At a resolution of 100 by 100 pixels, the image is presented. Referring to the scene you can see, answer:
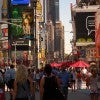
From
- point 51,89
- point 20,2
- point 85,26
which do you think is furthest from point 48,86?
point 20,2

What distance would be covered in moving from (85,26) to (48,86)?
60.9m

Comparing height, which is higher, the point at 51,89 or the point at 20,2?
the point at 51,89

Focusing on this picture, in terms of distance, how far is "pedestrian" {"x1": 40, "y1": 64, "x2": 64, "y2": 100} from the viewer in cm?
1148

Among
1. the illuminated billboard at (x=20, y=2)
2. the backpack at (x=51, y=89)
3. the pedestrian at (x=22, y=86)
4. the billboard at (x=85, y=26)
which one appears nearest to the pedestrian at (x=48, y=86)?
the backpack at (x=51, y=89)

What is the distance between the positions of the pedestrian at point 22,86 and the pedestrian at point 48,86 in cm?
26

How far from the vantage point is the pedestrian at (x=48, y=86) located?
11484 millimetres

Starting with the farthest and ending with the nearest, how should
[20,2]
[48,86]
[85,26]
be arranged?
[20,2], [85,26], [48,86]

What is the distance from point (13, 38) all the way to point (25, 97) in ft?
309

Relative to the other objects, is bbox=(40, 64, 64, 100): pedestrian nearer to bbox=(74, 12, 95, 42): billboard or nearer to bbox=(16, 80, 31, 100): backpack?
bbox=(16, 80, 31, 100): backpack

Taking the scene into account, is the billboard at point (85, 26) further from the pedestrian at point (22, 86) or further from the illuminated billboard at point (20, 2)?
the pedestrian at point (22, 86)

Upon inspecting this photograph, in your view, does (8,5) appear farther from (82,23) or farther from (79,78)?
(79,78)

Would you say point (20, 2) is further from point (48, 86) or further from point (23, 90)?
point (23, 90)

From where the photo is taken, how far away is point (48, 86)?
1159cm

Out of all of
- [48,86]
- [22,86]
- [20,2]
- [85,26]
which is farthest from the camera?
[20,2]
